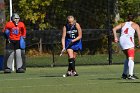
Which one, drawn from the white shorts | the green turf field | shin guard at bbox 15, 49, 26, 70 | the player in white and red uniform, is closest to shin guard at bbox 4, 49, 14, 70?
shin guard at bbox 15, 49, 26, 70

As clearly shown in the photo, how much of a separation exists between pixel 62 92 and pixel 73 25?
4.90 metres

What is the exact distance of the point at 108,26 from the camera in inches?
978

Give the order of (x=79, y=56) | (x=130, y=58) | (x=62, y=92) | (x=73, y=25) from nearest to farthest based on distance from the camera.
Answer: (x=62, y=92), (x=130, y=58), (x=73, y=25), (x=79, y=56)

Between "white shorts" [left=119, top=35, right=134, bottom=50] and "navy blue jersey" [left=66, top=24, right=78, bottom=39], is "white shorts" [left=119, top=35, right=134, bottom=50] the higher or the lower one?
the lower one

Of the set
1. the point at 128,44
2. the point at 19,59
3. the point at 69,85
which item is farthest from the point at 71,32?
the point at 69,85

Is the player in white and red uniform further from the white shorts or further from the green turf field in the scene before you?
the green turf field

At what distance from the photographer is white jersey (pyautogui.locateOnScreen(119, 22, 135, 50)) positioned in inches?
598

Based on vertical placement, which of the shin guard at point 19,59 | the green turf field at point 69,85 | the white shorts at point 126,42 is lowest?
the green turf field at point 69,85

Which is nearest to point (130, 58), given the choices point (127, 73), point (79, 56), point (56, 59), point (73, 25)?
point (127, 73)

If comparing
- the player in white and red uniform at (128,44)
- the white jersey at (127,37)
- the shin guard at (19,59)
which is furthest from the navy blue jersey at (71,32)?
the shin guard at (19,59)

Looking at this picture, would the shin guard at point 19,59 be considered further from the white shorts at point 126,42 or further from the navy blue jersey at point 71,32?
the white shorts at point 126,42

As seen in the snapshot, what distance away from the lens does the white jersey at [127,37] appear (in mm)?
15180

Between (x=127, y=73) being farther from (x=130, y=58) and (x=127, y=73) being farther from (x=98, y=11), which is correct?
(x=98, y=11)

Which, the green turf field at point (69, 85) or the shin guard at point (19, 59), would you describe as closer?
the green turf field at point (69, 85)
